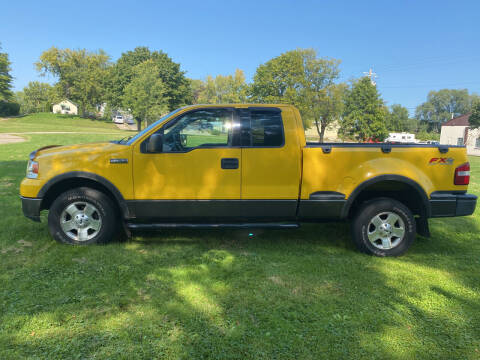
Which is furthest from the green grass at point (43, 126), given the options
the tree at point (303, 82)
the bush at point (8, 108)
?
the tree at point (303, 82)

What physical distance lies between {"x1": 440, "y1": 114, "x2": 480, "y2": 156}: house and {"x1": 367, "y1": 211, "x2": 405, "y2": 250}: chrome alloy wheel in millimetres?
51861

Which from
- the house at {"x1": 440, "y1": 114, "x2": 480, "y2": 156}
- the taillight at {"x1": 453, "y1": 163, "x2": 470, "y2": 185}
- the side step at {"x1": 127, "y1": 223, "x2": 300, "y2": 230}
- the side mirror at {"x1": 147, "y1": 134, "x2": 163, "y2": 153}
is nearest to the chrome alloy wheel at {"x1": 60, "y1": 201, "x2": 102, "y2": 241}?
the side step at {"x1": 127, "y1": 223, "x2": 300, "y2": 230}

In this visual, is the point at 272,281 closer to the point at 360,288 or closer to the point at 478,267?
the point at 360,288

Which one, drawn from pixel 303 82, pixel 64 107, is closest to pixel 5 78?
pixel 64 107

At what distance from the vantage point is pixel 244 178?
4285mm

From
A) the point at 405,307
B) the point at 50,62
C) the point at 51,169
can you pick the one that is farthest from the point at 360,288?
the point at 50,62

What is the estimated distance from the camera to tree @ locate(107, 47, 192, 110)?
6150 centimetres

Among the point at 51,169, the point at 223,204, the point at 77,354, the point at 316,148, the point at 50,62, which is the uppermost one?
the point at 50,62

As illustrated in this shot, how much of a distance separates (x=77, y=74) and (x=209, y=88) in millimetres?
29849

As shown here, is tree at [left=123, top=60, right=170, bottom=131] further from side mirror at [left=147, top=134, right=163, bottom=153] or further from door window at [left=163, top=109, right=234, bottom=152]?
side mirror at [left=147, top=134, right=163, bottom=153]

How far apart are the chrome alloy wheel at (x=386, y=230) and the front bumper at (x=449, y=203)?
1.39 feet

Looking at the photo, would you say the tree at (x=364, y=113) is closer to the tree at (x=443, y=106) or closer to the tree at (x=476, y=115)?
the tree at (x=476, y=115)

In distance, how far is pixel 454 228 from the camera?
5848 mm

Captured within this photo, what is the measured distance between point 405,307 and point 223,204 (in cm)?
227
